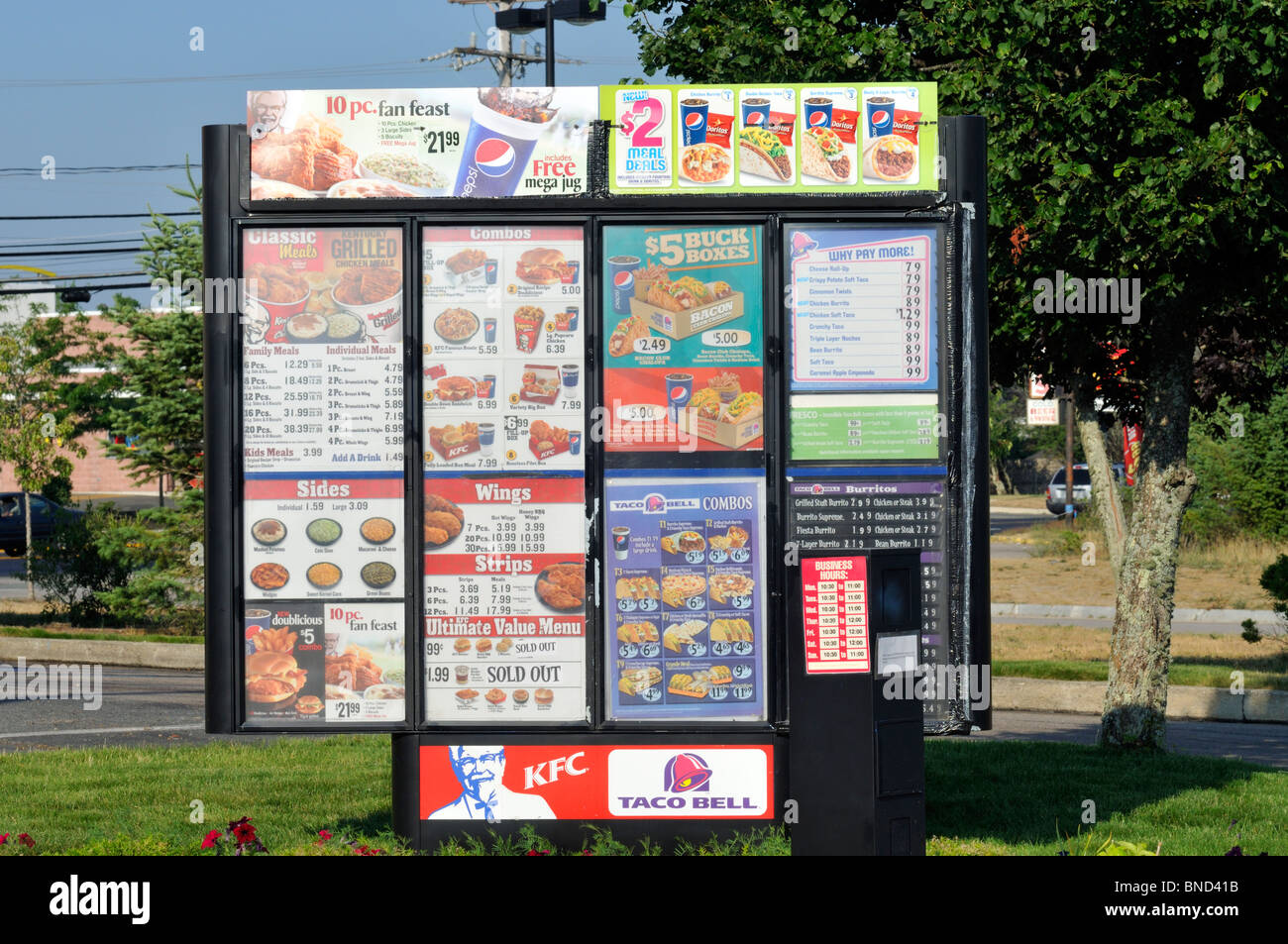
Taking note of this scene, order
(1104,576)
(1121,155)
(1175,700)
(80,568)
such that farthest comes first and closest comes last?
(1104,576) < (80,568) < (1175,700) < (1121,155)

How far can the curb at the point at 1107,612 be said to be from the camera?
24344mm

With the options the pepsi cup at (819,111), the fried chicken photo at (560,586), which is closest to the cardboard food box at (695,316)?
the pepsi cup at (819,111)

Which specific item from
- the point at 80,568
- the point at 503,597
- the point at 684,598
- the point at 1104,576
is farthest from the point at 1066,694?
the point at 80,568

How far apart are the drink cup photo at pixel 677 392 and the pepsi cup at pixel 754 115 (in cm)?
138

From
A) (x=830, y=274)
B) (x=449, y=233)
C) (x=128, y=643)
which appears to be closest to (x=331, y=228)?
(x=449, y=233)

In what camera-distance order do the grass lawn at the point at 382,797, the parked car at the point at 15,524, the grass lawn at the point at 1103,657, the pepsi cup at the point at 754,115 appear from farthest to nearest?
the parked car at the point at 15,524, the grass lawn at the point at 1103,657, the grass lawn at the point at 382,797, the pepsi cup at the point at 754,115

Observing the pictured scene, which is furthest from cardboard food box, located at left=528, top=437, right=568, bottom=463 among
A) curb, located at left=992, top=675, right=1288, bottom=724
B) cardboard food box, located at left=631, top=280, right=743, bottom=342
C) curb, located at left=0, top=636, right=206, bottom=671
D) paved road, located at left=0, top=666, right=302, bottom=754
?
curb, located at left=0, top=636, right=206, bottom=671

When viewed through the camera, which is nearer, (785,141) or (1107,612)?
(785,141)

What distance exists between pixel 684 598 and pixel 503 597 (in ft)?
3.20

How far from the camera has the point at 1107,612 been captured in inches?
990

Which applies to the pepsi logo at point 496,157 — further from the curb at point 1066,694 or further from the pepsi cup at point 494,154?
the curb at point 1066,694

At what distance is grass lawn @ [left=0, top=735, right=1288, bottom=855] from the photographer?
784 centimetres

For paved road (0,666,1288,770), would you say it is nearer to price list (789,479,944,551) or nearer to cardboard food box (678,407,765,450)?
price list (789,479,944,551)

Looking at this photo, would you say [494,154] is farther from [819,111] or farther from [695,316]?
[819,111]
